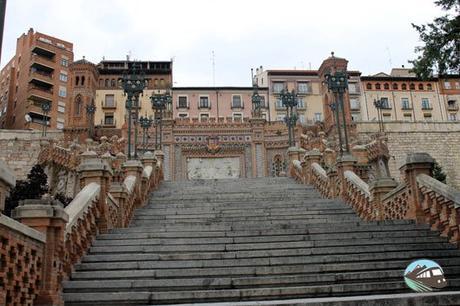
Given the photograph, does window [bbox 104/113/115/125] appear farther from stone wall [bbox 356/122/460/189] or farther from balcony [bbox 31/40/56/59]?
stone wall [bbox 356/122/460/189]

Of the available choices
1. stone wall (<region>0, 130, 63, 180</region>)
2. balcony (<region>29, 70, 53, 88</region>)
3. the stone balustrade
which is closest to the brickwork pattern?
the stone balustrade

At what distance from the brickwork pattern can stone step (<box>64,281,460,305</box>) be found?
760 mm

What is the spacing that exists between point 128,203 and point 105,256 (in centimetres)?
412

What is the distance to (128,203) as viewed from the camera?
13.4m

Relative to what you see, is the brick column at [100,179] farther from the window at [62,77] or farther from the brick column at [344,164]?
the window at [62,77]

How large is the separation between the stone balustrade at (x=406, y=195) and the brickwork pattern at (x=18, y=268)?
301 inches

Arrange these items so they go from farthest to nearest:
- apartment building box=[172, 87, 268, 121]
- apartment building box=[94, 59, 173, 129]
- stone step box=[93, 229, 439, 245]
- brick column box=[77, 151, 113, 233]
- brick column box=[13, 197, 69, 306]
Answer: apartment building box=[172, 87, 268, 121]
apartment building box=[94, 59, 173, 129]
brick column box=[77, 151, 113, 233]
stone step box=[93, 229, 439, 245]
brick column box=[13, 197, 69, 306]

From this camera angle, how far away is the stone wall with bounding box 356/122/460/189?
4469cm

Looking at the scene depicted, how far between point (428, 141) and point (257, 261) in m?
40.8

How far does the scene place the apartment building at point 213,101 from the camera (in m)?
67.1

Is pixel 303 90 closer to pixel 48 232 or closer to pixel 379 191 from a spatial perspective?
pixel 379 191

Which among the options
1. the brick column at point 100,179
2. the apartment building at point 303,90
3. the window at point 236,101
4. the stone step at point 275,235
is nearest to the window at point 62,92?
the window at point 236,101

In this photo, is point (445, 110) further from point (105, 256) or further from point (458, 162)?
point (105, 256)

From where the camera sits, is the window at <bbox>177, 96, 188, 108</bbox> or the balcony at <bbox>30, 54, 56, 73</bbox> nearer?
the window at <bbox>177, 96, 188, 108</bbox>
